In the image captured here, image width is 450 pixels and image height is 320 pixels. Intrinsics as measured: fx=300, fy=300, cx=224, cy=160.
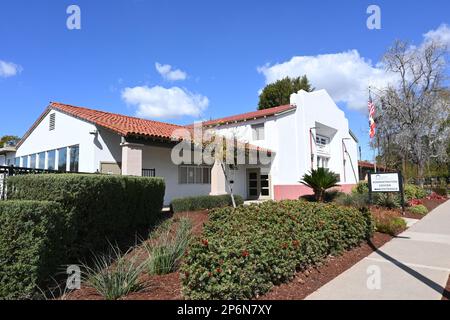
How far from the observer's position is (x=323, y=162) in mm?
23719

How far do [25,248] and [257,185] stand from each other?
16.1 m

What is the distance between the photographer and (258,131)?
20078 millimetres

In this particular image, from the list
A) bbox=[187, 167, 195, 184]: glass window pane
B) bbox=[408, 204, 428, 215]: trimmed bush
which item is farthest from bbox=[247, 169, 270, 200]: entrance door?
bbox=[408, 204, 428, 215]: trimmed bush

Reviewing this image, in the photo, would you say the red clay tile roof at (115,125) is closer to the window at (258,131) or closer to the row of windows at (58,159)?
the row of windows at (58,159)

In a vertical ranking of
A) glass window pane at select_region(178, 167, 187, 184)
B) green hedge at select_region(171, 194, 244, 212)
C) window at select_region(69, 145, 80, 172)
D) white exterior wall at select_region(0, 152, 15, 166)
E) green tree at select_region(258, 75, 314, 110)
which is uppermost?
green tree at select_region(258, 75, 314, 110)

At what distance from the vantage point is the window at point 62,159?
48.5ft

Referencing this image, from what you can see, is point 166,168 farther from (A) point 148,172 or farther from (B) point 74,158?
(B) point 74,158

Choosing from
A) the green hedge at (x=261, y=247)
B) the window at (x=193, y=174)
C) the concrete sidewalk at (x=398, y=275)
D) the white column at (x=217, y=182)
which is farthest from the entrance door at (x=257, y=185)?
the green hedge at (x=261, y=247)

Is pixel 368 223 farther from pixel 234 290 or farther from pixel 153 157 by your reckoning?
pixel 153 157

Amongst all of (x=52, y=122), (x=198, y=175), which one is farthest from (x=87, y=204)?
(x=52, y=122)

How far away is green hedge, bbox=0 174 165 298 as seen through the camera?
601cm

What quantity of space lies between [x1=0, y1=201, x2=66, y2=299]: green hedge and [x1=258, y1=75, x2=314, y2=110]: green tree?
33817mm

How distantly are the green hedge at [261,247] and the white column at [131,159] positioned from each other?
4536 millimetres

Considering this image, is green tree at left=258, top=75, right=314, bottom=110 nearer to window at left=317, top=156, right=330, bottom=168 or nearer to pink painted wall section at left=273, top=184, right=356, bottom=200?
window at left=317, top=156, right=330, bottom=168
